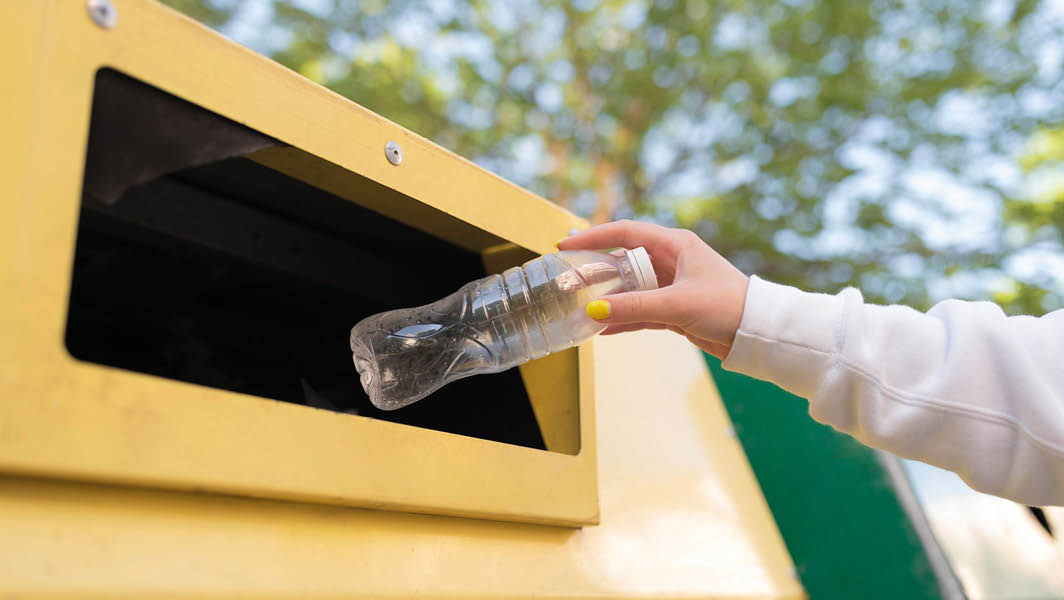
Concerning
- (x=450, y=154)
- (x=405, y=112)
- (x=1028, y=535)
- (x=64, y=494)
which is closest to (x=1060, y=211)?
(x=405, y=112)

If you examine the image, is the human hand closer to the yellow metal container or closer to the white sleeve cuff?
the white sleeve cuff

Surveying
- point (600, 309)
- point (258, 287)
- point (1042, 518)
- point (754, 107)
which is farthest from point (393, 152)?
point (754, 107)

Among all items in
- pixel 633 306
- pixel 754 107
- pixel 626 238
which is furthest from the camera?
pixel 754 107

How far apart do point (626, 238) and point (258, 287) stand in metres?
0.62

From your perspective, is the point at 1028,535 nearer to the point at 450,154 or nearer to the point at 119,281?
the point at 450,154

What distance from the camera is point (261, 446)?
76cm

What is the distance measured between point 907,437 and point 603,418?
0.49 meters

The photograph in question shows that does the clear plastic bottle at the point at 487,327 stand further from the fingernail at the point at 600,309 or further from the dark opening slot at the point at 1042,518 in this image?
the dark opening slot at the point at 1042,518

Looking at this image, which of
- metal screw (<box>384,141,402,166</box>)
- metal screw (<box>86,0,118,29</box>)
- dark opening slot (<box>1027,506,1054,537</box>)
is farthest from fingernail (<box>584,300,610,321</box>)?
dark opening slot (<box>1027,506,1054,537</box>)

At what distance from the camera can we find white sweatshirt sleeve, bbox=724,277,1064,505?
0.99m

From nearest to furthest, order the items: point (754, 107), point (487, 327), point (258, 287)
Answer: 1. point (487, 327)
2. point (258, 287)
3. point (754, 107)

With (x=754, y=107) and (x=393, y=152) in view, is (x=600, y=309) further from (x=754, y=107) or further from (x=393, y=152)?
(x=754, y=107)

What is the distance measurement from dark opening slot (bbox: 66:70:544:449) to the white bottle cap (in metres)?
0.34

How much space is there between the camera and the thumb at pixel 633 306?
3.05 ft
